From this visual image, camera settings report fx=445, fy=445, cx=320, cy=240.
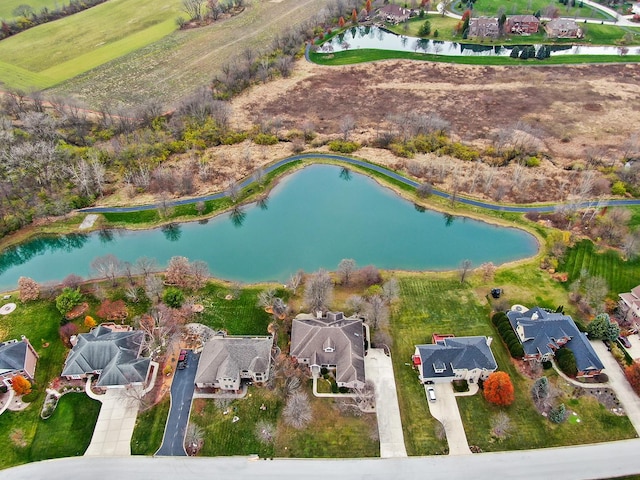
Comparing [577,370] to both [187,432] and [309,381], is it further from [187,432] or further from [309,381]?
[187,432]

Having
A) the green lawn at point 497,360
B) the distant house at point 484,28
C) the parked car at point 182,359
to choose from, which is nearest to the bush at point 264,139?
the green lawn at point 497,360

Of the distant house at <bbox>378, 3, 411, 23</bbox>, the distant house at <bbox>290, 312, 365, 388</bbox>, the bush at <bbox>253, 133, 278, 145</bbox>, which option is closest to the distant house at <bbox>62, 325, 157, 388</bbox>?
the distant house at <bbox>290, 312, 365, 388</bbox>

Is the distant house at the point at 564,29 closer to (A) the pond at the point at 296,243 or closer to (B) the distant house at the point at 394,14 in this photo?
(B) the distant house at the point at 394,14

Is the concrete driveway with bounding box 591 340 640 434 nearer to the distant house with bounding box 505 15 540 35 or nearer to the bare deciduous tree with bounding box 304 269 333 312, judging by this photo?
the bare deciduous tree with bounding box 304 269 333 312

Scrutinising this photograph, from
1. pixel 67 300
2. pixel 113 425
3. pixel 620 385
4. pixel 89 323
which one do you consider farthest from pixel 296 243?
pixel 620 385

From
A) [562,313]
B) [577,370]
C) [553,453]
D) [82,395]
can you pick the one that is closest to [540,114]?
[562,313]
